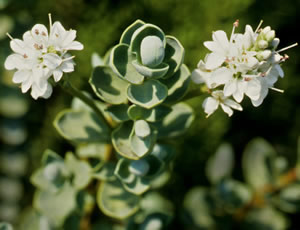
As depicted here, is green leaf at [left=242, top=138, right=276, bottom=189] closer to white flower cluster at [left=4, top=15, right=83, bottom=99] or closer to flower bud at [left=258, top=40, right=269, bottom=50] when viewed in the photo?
flower bud at [left=258, top=40, right=269, bottom=50]

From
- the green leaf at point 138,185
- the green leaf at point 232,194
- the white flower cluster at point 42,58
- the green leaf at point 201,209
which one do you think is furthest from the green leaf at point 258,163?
the white flower cluster at point 42,58

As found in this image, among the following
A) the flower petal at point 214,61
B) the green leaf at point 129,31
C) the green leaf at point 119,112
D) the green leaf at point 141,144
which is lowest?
the green leaf at point 141,144

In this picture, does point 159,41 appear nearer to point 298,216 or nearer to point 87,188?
point 87,188

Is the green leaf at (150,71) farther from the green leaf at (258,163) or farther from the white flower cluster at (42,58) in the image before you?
the green leaf at (258,163)

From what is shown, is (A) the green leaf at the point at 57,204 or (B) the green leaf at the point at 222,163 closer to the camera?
(A) the green leaf at the point at 57,204

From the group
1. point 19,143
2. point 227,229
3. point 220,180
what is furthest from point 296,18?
point 19,143

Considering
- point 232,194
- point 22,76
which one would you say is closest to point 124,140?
point 22,76

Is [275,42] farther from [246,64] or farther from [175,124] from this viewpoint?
[175,124]

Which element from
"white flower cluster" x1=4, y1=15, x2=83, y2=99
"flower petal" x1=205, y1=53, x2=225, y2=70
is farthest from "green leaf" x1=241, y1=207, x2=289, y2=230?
"white flower cluster" x1=4, y1=15, x2=83, y2=99
